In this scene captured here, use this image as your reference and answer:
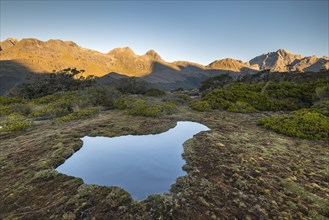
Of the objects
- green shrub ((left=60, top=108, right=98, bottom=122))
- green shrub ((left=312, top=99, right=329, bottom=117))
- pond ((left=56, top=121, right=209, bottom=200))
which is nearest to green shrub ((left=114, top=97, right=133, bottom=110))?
green shrub ((left=60, top=108, right=98, bottom=122))

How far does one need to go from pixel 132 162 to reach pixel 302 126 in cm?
799

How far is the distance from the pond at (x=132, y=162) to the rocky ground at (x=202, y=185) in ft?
0.92

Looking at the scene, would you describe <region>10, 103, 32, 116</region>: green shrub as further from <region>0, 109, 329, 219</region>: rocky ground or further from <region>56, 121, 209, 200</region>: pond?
<region>56, 121, 209, 200</region>: pond

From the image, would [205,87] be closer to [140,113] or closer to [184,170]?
[140,113]

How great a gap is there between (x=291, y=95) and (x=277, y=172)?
44.5 feet

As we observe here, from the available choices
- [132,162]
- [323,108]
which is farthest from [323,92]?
[132,162]

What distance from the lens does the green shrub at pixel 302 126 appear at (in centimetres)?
914

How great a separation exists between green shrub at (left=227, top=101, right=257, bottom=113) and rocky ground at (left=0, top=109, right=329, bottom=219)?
6.14 metres

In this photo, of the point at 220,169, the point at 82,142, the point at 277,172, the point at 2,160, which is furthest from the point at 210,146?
the point at 2,160

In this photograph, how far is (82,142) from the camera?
8031 millimetres

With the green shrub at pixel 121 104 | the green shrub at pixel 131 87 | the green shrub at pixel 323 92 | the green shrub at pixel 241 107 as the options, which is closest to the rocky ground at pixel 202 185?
the green shrub at pixel 241 107

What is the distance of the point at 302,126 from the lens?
9.68 metres

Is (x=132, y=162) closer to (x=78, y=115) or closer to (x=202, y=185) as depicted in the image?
(x=202, y=185)

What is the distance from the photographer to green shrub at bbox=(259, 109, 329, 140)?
360 inches
